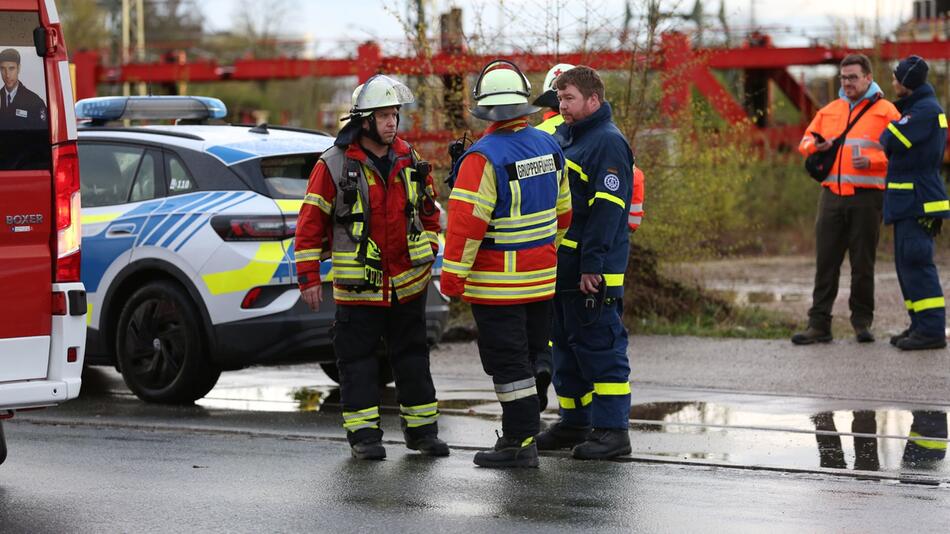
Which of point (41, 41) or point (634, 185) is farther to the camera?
point (634, 185)

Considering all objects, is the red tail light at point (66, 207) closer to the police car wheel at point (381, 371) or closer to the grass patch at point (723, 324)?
the police car wheel at point (381, 371)

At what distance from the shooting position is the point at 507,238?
264 inches

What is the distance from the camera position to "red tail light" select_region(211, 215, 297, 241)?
8.48 meters

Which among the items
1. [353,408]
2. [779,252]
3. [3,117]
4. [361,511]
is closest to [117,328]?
[353,408]

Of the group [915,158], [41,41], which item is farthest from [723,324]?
[41,41]

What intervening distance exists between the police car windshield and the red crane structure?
394cm

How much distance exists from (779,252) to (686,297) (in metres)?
8.98

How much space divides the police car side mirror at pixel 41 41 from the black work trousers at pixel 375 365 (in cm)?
187

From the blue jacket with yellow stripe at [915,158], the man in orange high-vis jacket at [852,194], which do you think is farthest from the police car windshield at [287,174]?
the blue jacket with yellow stripe at [915,158]

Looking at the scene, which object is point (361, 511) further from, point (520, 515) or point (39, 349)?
point (39, 349)

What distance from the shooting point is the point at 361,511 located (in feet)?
19.5

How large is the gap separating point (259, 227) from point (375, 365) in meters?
1.59

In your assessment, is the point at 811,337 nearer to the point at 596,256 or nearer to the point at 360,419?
the point at 596,256

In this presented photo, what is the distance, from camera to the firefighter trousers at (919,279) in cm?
1031
